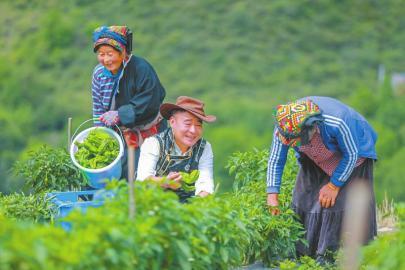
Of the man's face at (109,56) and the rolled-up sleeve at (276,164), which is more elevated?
the man's face at (109,56)

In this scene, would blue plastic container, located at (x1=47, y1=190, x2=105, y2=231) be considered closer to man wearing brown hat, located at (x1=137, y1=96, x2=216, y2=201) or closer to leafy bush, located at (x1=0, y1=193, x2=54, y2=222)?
leafy bush, located at (x1=0, y1=193, x2=54, y2=222)

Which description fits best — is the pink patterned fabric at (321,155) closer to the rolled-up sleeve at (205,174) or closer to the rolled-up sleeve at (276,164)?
the rolled-up sleeve at (276,164)

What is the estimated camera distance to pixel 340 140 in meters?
6.59

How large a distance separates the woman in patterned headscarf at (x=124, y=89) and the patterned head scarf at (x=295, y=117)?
1.19m

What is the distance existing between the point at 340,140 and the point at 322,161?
32cm

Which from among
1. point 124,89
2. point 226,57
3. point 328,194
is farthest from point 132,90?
point 226,57

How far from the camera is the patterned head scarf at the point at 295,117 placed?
6.39m

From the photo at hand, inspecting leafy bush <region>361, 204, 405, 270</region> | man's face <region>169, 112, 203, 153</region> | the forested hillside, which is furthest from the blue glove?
the forested hillside

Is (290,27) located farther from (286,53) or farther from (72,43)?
(72,43)

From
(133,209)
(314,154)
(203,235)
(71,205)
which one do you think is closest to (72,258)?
(133,209)

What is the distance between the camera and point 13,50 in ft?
230

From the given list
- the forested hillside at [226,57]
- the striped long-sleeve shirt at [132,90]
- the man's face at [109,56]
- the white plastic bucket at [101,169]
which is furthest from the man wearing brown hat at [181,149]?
the forested hillside at [226,57]

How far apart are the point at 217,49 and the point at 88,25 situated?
8.50m

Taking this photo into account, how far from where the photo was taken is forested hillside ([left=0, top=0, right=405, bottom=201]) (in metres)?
61.5
